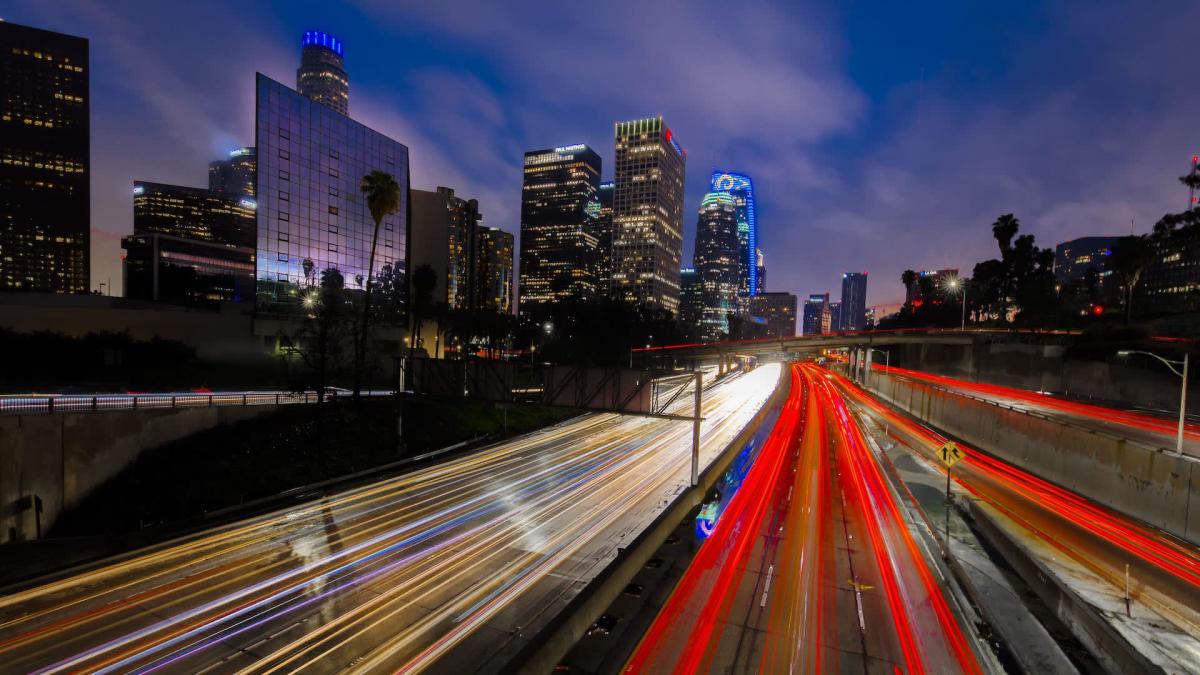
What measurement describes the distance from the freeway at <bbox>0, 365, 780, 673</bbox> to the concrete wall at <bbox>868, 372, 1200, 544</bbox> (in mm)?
19081

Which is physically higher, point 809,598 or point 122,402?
point 122,402

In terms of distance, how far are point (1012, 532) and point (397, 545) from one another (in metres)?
24.5

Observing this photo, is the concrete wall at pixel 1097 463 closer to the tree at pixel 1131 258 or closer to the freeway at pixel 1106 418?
the freeway at pixel 1106 418

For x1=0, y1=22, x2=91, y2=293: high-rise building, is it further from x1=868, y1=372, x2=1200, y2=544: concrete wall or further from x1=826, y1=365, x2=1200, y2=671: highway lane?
x1=868, y1=372, x2=1200, y2=544: concrete wall

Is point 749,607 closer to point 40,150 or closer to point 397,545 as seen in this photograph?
point 397,545

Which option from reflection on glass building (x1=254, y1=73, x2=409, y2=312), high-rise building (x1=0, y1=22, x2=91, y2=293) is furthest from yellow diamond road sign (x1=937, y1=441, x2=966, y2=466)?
high-rise building (x1=0, y1=22, x2=91, y2=293)

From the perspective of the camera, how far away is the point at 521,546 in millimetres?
18234

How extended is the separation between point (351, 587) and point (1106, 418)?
48772 mm

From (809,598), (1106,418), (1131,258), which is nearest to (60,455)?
(809,598)

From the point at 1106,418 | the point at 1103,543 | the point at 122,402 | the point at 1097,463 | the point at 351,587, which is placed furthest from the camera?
the point at 1106,418

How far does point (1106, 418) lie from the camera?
114 ft

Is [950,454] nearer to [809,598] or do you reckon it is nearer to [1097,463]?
[1097,463]

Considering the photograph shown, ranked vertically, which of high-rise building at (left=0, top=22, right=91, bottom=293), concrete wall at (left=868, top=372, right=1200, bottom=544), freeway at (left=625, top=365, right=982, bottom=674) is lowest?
freeway at (left=625, top=365, right=982, bottom=674)

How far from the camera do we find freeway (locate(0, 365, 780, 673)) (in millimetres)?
11820
